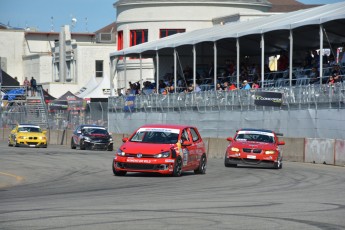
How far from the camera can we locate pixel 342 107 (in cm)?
3488

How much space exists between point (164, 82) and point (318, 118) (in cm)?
1829

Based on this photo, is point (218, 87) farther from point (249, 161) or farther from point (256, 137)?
point (249, 161)

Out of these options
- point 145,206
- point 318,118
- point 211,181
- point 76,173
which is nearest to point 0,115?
point 318,118

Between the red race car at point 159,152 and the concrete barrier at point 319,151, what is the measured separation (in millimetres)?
9073

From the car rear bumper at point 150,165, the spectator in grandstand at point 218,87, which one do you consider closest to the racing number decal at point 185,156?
the car rear bumper at point 150,165

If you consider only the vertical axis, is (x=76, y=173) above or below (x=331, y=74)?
below

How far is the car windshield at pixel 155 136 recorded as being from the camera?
2489 cm

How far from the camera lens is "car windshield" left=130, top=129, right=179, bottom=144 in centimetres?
2489

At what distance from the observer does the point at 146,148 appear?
24.1 m

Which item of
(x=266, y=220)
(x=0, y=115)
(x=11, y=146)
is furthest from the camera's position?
(x=0, y=115)

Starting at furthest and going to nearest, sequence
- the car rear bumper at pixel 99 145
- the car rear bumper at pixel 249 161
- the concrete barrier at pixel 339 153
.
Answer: the car rear bumper at pixel 99 145 → the concrete barrier at pixel 339 153 → the car rear bumper at pixel 249 161

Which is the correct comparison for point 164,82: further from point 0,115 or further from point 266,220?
point 266,220

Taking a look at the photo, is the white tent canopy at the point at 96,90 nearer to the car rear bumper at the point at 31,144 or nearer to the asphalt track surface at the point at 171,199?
the car rear bumper at the point at 31,144

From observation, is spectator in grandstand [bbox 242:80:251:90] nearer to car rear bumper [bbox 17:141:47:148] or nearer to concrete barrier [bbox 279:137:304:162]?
concrete barrier [bbox 279:137:304:162]
